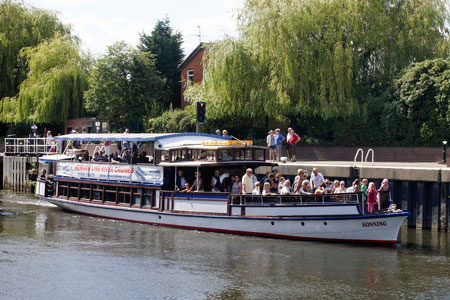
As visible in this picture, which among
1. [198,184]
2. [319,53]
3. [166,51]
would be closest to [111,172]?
[198,184]

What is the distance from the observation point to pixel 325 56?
34.8 meters

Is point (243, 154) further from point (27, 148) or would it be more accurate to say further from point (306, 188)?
point (27, 148)

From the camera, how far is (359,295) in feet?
51.7

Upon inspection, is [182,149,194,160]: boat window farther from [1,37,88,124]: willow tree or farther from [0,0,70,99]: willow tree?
[0,0,70,99]: willow tree

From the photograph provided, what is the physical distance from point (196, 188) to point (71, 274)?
764 cm

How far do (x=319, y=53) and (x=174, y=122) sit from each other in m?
13.1

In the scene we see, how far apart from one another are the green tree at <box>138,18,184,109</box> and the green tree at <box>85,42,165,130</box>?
5.29 meters

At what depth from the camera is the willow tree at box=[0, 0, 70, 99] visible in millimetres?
51963

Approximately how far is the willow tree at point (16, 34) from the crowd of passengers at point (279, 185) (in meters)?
32.3

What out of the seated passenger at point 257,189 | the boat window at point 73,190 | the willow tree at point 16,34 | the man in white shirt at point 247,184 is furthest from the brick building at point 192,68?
the seated passenger at point 257,189

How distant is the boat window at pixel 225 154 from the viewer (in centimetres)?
2364

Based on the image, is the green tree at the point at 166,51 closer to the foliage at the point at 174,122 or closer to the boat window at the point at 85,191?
the foliage at the point at 174,122

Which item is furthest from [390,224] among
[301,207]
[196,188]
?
[196,188]

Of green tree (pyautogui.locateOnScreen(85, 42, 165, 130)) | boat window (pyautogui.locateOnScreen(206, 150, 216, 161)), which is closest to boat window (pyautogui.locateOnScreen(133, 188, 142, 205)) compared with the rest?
boat window (pyautogui.locateOnScreen(206, 150, 216, 161))
